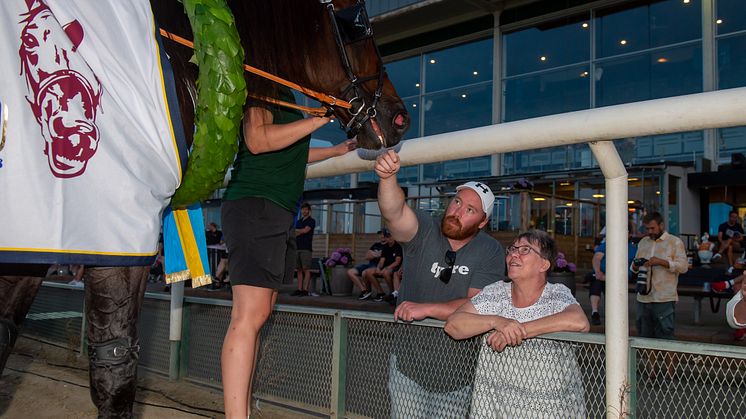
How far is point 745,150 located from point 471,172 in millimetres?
7790

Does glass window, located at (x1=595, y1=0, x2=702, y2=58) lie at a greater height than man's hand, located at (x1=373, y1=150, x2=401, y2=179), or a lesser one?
greater

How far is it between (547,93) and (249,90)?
1822 cm

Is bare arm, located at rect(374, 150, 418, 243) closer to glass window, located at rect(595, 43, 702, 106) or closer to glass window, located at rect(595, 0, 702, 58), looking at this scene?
glass window, located at rect(595, 43, 702, 106)

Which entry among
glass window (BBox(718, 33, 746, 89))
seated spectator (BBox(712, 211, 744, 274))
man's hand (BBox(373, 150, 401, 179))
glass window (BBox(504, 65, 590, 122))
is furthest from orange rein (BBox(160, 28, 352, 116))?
glass window (BBox(504, 65, 590, 122))

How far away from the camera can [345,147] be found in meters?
2.85

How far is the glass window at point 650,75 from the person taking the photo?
16.4 metres

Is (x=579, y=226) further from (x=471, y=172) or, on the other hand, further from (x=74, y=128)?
(x=74, y=128)

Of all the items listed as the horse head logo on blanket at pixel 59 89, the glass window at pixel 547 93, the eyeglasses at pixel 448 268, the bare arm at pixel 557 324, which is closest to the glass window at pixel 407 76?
the glass window at pixel 547 93

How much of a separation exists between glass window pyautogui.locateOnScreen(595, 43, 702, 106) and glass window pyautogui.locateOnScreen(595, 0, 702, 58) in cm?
32

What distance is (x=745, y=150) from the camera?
16.1m

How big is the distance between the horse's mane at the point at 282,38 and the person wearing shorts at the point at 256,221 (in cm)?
13

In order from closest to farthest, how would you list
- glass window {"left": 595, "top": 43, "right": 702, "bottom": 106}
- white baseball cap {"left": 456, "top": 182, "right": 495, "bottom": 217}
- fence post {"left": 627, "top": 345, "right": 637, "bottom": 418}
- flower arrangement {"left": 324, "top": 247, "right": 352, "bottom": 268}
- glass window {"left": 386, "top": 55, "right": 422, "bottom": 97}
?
fence post {"left": 627, "top": 345, "right": 637, "bottom": 418}
white baseball cap {"left": 456, "top": 182, "right": 495, "bottom": 217}
flower arrangement {"left": 324, "top": 247, "right": 352, "bottom": 268}
glass window {"left": 595, "top": 43, "right": 702, "bottom": 106}
glass window {"left": 386, "top": 55, "right": 422, "bottom": 97}

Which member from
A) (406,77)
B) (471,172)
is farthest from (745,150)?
(406,77)

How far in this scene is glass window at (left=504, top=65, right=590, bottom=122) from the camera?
1842cm
